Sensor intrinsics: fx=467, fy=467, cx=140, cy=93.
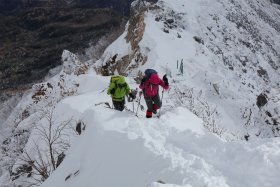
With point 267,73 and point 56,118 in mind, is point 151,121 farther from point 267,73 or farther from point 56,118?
point 267,73

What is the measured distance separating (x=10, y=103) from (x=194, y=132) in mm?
66945

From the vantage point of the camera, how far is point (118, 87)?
13.2 meters

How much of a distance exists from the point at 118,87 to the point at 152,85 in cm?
119

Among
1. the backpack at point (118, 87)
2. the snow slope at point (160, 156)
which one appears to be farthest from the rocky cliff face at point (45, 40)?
the snow slope at point (160, 156)

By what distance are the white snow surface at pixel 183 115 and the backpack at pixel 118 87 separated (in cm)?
60

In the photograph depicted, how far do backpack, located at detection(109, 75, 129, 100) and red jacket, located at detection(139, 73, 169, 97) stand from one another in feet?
2.54

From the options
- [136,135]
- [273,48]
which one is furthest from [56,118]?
[273,48]

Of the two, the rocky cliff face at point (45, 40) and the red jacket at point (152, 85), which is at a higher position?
the red jacket at point (152, 85)

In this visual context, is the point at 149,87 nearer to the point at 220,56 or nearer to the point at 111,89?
the point at 111,89

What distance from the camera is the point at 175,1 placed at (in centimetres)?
3753

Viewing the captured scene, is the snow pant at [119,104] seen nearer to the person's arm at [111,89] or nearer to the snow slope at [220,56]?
the person's arm at [111,89]

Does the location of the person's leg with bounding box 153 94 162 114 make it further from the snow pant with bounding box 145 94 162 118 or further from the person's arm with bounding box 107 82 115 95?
the person's arm with bounding box 107 82 115 95

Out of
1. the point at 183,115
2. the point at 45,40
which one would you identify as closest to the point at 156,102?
the point at 183,115

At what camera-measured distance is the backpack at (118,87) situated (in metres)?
13.1
